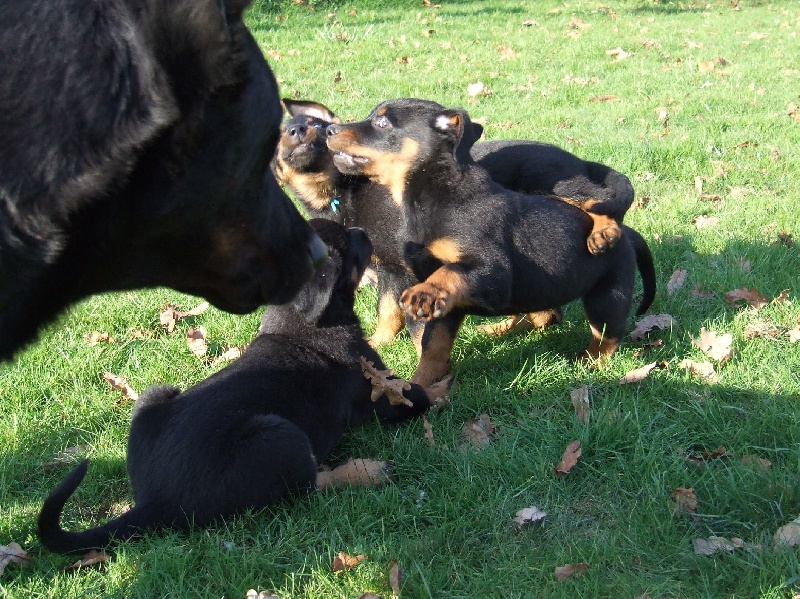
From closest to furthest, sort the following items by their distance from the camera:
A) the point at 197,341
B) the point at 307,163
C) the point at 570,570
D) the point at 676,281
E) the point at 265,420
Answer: the point at 570,570 → the point at 265,420 → the point at 197,341 → the point at 307,163 → the point at 676,281

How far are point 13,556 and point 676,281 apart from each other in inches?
164

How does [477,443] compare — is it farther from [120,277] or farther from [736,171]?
[736,171]

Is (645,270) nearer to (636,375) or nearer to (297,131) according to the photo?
(636,375)

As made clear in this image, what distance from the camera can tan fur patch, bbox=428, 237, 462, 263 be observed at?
4.57 metres

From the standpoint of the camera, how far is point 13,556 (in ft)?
10.4

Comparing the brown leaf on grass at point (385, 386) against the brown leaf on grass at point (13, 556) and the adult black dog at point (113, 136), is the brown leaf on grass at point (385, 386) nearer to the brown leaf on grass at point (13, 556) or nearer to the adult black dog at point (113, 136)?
the brown leaf on grass at point (13, 556)

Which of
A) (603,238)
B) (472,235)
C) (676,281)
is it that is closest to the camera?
(472,235)

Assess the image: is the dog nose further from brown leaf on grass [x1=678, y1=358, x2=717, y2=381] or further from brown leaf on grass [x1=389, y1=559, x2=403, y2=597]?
brown leaf on grass [x1=389, y1=559, x2=403, y2=597]

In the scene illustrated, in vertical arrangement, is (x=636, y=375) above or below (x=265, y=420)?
below

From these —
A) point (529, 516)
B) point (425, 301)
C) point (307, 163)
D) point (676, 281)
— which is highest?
point (307, 163)

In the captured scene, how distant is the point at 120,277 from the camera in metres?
2.22

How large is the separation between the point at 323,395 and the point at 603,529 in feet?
4.39

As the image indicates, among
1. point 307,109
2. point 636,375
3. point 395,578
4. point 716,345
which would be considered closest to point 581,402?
point 636,375

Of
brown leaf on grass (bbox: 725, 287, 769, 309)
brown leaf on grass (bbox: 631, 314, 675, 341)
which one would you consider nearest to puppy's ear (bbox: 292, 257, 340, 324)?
brown leaf on grass (bbox: 631, 314, 675, 341)
